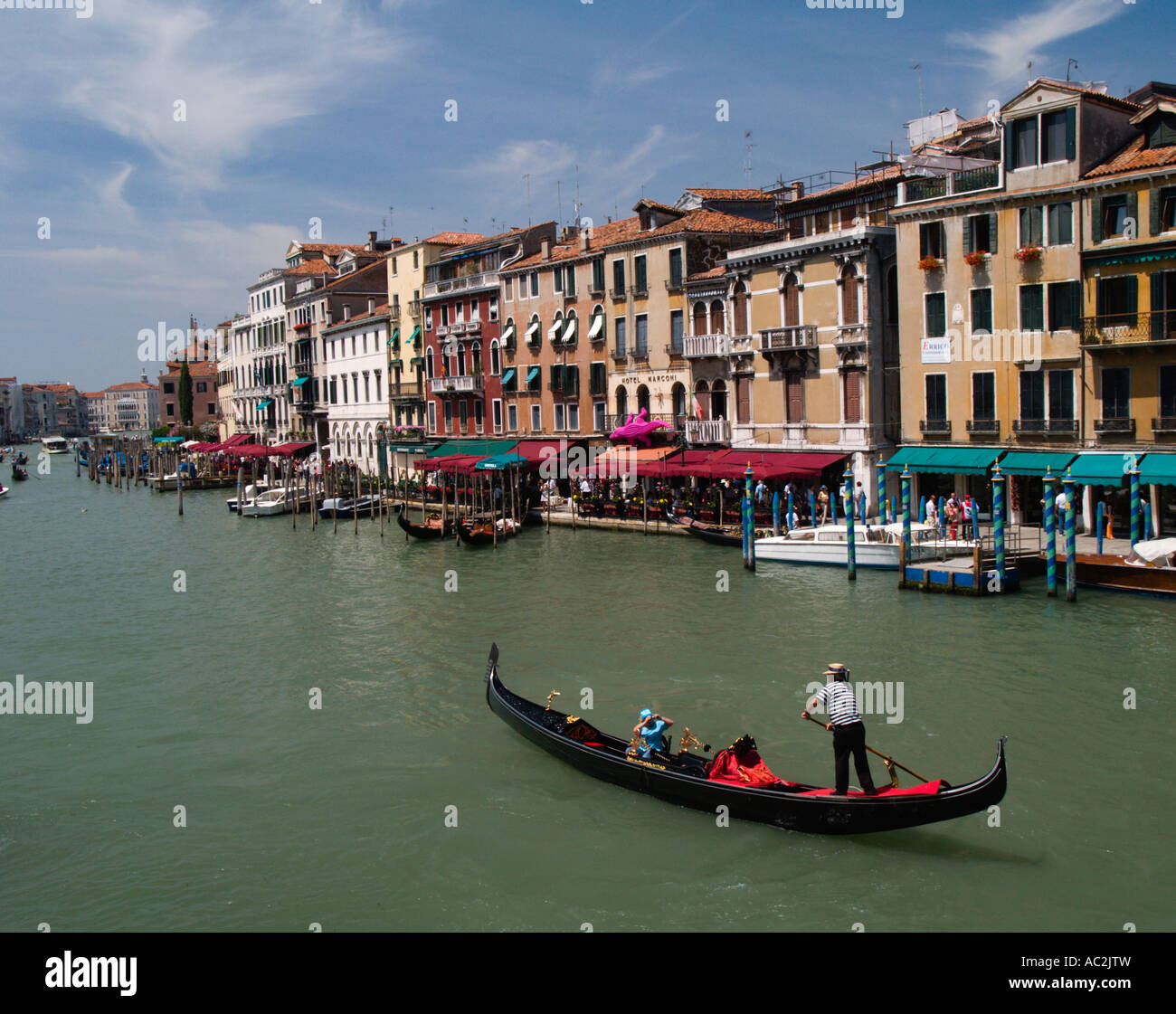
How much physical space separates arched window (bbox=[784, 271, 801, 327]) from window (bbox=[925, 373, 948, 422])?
4.72m

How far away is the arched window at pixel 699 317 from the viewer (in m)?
32.2

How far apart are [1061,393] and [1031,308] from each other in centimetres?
204

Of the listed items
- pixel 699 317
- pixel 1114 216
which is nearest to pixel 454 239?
pixel 699 317

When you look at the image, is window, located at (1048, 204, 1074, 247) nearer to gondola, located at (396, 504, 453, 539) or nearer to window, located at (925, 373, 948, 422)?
window, located at (925, 373, 948, 422)

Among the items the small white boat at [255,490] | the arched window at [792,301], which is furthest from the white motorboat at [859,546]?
the small white boat at [255,490]

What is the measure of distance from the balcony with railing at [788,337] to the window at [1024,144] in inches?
262

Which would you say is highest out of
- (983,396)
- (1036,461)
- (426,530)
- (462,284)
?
(462,284)

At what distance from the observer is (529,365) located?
39.5m

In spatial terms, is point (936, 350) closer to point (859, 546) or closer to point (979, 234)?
point (979, 234)

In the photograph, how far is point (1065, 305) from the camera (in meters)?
22.9

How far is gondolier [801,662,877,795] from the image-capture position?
31.6 feet

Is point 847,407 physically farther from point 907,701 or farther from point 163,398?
point 163,398

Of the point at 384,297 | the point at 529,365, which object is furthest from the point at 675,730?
the point at 384,297
